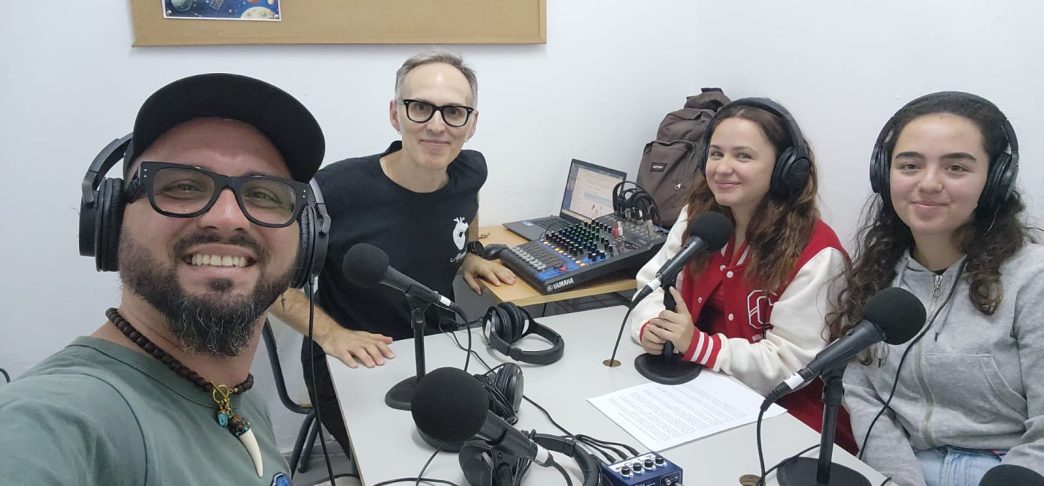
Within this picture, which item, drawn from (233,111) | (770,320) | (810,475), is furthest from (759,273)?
(233,111)

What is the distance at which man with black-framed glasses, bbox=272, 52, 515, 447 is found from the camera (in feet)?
5.93

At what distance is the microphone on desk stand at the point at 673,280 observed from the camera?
1.32m

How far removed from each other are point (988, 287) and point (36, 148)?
2687 mm

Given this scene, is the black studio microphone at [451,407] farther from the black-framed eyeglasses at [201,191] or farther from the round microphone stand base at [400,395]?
the round microphone stand base at [400,395]

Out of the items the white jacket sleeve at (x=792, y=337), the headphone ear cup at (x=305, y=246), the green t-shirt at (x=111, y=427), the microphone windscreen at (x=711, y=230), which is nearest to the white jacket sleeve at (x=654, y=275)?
the white jacket sleeve at (x=792, y=337)

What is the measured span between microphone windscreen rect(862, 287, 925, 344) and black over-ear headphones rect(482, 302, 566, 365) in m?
0.79

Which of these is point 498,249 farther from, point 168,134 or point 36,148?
point 36,148

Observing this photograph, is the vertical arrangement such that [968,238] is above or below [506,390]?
above

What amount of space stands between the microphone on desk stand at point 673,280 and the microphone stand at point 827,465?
36cm

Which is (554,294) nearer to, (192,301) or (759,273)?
(759,273)

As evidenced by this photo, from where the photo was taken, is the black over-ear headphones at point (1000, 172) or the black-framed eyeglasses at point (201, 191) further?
the black over-ear headphones at point (1000, 172)

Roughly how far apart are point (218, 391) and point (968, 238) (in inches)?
56.3

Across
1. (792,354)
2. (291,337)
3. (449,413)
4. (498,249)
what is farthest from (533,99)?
(449,413)

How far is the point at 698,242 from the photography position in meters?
1.34
